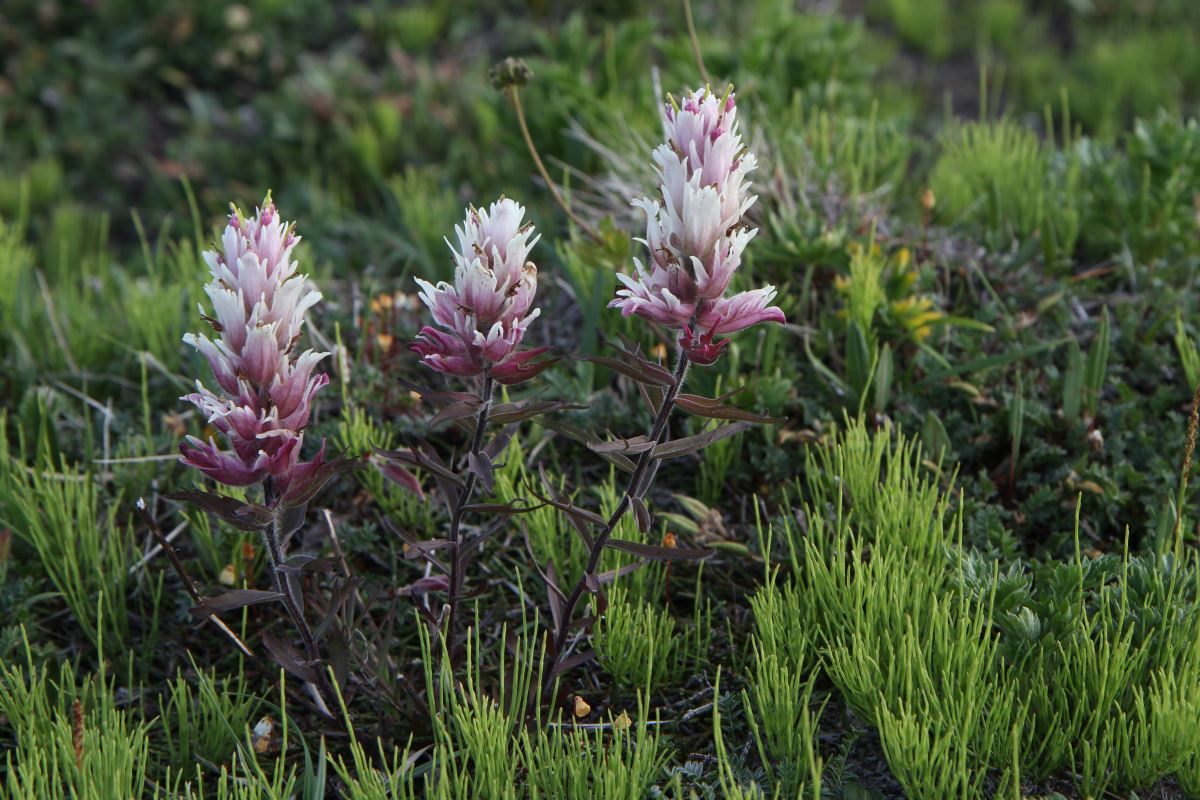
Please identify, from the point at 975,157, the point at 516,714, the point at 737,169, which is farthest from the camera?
the point at 975,157

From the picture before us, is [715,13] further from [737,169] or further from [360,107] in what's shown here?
[737,169]

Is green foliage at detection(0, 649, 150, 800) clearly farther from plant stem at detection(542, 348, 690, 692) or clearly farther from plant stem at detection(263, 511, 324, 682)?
plant stem at detection(542, 348, 690, 692)

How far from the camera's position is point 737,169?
1625 mm

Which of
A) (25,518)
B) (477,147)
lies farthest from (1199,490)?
(477,147)

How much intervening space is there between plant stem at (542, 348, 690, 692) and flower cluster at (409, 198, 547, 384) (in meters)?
0.21

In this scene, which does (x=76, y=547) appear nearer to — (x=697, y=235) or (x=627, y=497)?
(x=627, y=497)

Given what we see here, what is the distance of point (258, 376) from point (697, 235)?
0.67 metres

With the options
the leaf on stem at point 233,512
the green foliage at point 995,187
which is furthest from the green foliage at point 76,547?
the green foliage at point 995,187

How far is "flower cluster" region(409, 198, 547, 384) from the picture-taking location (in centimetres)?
164

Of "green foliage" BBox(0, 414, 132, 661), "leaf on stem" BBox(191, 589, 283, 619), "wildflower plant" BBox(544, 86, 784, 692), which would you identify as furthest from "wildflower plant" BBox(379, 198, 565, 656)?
"green foliage" BBox(0, 414, 132, 661)

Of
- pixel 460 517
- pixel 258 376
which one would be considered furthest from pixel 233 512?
pixel 460 517

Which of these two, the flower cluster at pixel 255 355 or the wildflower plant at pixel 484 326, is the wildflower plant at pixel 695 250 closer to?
the wildflower plant at pixel 484 326

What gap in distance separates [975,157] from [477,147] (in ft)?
6.48

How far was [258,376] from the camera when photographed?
64.1 inches
